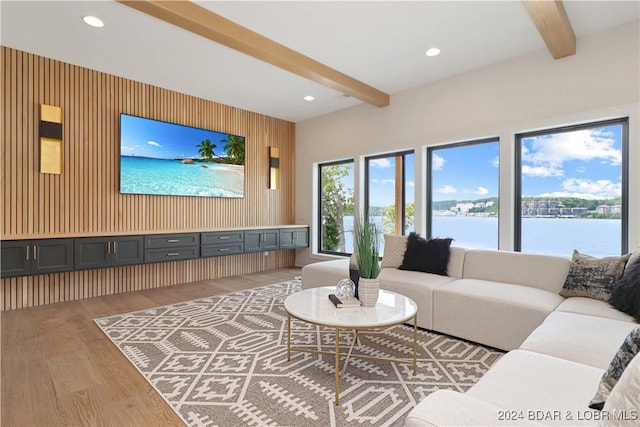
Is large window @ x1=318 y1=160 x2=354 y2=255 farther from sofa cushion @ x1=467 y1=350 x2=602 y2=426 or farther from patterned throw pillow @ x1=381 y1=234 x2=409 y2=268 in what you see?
sofa cushion @ x1=467 y1=350 x2=602 y2=426

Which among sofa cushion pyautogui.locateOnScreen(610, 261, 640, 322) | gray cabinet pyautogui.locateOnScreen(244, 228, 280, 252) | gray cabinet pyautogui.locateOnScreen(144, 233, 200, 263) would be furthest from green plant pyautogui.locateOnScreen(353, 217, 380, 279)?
gray cabinet pyautogui.locateOnScreen(244, 228, 280, 252)

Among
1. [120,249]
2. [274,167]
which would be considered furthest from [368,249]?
[274,167]

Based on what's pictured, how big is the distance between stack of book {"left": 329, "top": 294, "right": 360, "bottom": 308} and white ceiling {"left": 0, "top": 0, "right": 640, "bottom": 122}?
7.87 ft

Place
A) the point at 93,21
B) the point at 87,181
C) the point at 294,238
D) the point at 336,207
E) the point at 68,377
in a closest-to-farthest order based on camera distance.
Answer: the point at 68,377 → the point at 93,21 → the point at 87,181 → the point at 294,238 → the point at 336,207

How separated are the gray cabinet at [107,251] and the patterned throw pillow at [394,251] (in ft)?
9.77

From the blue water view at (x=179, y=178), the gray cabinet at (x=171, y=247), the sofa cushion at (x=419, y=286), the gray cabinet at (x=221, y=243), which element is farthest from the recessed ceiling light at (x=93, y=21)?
the sofa cushion at (x=419, y=286)

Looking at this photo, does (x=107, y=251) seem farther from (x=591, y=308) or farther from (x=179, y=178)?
(x=591, y=308)

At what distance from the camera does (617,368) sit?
100cm

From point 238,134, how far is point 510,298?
181 inches

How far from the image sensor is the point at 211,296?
13.4 feet

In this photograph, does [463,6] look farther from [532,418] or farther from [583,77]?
[532,418]

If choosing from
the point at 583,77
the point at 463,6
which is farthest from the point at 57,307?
the point at 583,77

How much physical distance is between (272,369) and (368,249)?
41.6 inches

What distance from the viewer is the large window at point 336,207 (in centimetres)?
572
